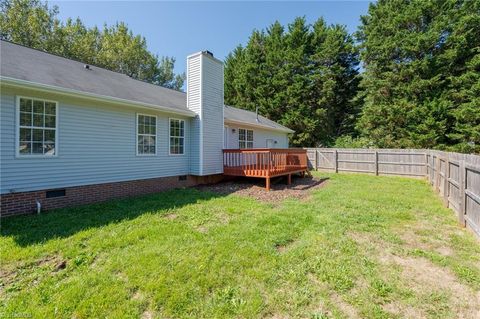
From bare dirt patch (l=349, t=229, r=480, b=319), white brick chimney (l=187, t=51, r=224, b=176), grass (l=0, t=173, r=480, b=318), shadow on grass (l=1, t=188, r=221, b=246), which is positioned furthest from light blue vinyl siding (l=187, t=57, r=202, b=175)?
bare dirt patch (l=349, t=229, r=480, b=319)

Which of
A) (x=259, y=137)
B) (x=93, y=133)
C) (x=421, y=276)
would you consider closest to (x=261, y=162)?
(x=259, y=137)

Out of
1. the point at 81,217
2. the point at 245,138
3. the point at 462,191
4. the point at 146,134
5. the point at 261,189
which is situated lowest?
the point at 81,217

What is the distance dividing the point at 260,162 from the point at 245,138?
4122 millimetres

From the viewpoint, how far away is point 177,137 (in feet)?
31.0

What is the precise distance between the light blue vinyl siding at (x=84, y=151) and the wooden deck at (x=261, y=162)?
2.88 metres

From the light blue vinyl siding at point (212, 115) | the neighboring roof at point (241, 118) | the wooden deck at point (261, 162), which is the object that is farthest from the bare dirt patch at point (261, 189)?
the neighboring roof at point (241, 118)

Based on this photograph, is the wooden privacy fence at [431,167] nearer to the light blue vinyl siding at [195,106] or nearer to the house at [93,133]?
the house at [93,133]

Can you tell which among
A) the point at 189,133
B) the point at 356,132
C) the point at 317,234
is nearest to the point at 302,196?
the point at 317,234

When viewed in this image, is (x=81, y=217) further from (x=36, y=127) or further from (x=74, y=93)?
(x=74, y=93)

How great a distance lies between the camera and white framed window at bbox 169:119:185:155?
364 inches

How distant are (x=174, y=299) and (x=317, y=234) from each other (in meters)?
2.97

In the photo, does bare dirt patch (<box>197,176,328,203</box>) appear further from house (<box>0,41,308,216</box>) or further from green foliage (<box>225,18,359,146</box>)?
green foliage (<box>225,18,359,146</box>)

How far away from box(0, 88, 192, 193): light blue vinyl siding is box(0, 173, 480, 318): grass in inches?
37.2

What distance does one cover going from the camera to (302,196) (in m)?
8.31
